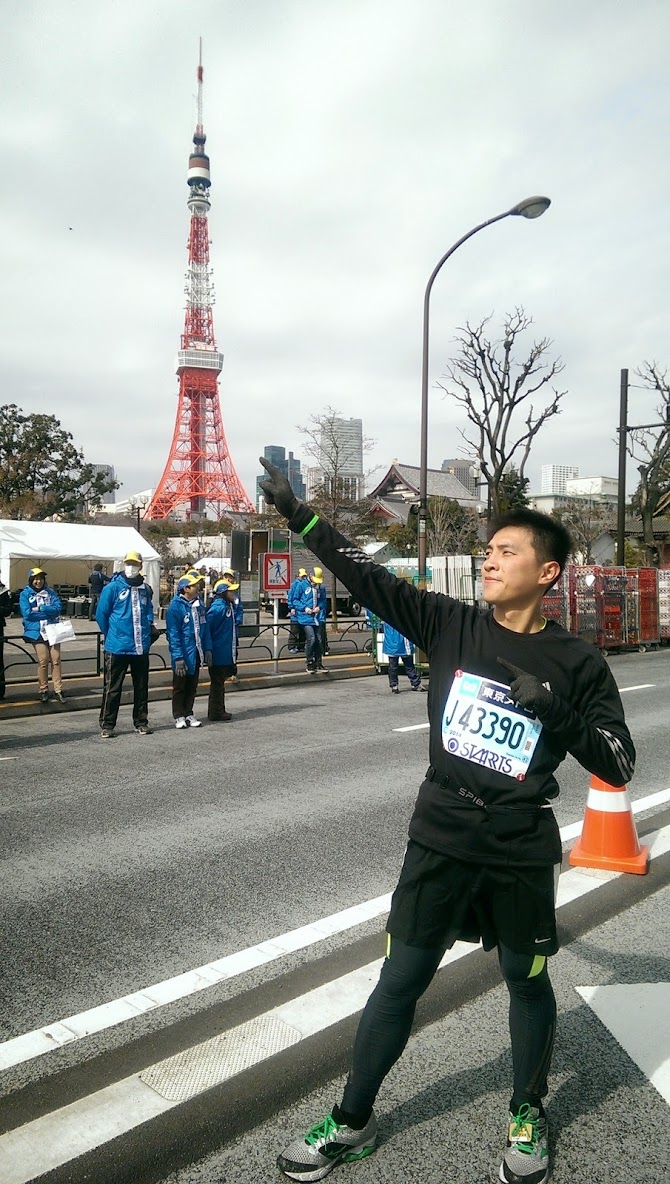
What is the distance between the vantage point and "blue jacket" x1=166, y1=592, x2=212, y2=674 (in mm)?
10055

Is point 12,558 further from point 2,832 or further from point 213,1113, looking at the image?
point 213,1113

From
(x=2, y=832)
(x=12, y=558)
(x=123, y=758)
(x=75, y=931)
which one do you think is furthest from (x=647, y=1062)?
(x=12, y=558)

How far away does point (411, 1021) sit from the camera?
7.70 ft

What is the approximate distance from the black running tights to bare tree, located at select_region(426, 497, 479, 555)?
38971mm

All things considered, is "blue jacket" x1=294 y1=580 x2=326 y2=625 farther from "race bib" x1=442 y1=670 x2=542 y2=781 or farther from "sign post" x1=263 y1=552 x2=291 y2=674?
"race bib" x1=442 y1=670 x2=542 y2=781

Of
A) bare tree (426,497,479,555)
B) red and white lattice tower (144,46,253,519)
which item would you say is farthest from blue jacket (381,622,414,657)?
red and white lattice tower (144,46,253,519)

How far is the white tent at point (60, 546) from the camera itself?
92.7 feet

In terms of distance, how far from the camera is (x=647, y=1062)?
292cm

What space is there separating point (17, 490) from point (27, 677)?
28.2 metres

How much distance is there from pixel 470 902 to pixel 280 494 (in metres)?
1.35

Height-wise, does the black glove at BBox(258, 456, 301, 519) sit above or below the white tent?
below

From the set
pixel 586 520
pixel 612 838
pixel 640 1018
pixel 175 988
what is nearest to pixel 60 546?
pixel 612 838

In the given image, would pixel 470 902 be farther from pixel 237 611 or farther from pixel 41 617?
pixel 237 611

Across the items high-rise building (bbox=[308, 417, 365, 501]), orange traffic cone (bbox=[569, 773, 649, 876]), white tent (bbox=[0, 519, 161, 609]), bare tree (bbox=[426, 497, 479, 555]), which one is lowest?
orange traffic cone (bbox=[569, 773, 649, 876])
